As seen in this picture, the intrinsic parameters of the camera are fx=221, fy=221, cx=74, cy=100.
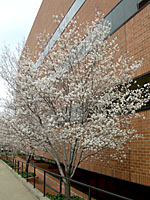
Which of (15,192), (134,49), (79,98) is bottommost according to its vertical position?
(15,192)

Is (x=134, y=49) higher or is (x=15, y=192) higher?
(x=134, y=49)

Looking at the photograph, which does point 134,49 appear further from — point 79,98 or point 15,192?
point 15,192

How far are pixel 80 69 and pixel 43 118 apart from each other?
6.71ft

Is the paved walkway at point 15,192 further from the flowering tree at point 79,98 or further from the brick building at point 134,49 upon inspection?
the brick building at point 134,49

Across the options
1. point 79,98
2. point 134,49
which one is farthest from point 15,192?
point 134,49

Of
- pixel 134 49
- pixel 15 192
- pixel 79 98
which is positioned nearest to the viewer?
pixel 79 98

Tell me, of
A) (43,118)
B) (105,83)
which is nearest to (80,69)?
(105,83)

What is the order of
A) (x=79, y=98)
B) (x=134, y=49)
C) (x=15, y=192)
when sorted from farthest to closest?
(x=15, y=192)
(x=134, y=49)
(x=79, y=98)

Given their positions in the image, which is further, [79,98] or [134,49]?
[134,49]

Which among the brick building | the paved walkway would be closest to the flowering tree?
the brick building

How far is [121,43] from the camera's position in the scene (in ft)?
27.6

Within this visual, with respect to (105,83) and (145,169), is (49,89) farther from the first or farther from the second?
(145,169)

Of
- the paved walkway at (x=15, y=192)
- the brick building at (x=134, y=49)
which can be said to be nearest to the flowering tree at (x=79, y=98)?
the brick building at (x=134, y=49)

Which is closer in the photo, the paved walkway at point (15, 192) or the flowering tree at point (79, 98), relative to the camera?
the flowering tree at point (79, 98)
